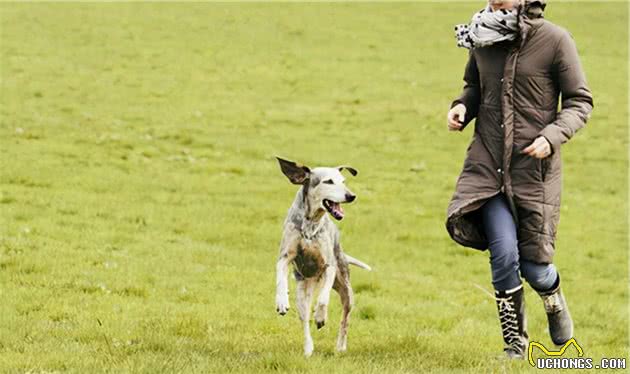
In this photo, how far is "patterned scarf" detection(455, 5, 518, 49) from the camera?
800 centimetres

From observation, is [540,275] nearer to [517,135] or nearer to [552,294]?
[552,294]

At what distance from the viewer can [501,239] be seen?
817cm

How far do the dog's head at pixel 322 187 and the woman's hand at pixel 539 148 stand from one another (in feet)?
4.78

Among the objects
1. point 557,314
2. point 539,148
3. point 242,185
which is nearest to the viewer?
point 539,148

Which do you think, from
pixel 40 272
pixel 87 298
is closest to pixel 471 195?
pixel 87 298

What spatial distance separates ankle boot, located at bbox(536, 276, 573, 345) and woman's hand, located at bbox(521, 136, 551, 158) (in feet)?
4.60

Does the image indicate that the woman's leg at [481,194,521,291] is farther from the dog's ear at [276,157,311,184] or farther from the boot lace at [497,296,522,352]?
the dog's ear at [276,157,311,184]

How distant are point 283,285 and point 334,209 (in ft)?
2.55

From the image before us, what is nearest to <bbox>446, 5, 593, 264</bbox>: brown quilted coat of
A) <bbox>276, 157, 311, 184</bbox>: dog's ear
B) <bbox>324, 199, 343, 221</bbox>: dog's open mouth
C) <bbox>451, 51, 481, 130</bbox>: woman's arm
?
<bbox>451, 51, 481, 130</bbox>: woman's arm

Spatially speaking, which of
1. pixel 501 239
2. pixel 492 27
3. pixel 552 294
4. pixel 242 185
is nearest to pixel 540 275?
pixel 552 294

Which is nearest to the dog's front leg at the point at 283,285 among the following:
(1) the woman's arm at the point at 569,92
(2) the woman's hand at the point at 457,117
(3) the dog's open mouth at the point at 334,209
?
(3) the dog's open mouth at the point at 334,209

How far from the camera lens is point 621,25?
172 ft

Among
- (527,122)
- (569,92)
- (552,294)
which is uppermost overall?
(569,92)

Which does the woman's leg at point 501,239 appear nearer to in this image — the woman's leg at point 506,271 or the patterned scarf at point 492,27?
the woman's leg at point 506,271
